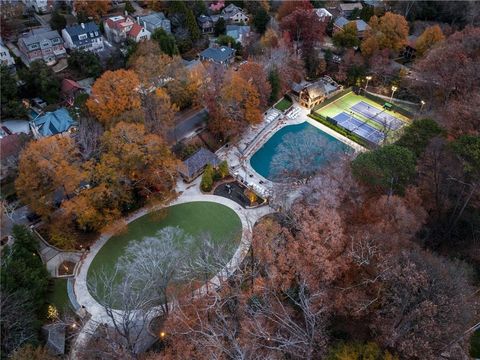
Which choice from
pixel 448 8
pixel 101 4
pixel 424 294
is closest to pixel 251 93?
pixel 424 294

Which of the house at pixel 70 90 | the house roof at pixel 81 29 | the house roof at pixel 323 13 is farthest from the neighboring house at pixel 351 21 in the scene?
the house at pixel 70 90

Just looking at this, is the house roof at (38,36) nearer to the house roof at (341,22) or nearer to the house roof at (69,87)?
the house roof at (69,87)

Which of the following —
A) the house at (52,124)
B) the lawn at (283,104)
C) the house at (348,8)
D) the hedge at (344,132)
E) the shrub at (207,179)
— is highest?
the house at (52,124)

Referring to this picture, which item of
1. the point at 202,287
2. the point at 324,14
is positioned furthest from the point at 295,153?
the point at 324,14

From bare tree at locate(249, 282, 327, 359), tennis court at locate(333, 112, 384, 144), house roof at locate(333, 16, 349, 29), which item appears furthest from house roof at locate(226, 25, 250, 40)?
bare tree at locate(249, 282, 327, 359)

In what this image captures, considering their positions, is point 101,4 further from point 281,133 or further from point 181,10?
point 281,133
